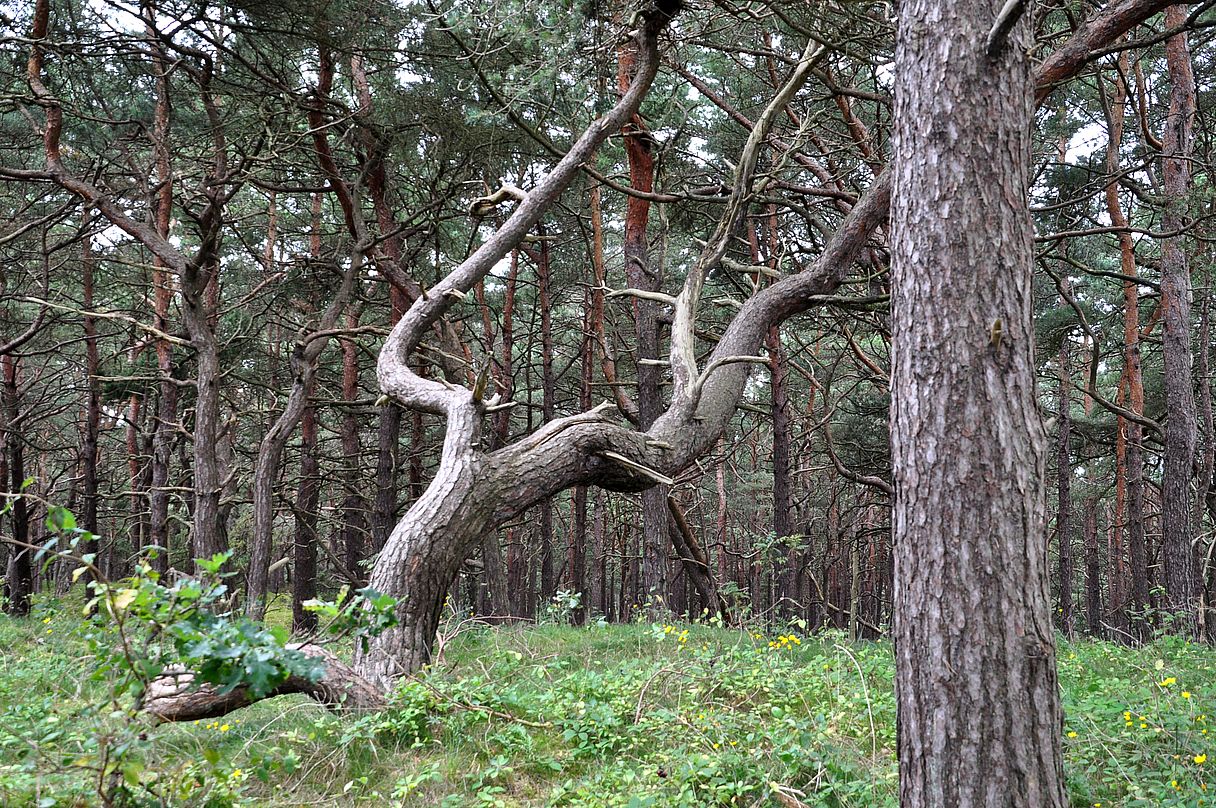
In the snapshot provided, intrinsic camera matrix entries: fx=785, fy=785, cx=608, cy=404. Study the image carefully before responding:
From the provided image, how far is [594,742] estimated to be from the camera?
14.7 feet

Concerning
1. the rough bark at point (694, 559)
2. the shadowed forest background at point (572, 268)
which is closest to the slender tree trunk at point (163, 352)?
the shadowed forest background at point (572, 268)

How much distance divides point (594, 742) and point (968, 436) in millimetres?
2754

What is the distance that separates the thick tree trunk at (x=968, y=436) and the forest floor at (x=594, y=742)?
3.34 feet

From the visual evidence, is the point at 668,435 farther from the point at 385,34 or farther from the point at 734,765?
the point at 385,34

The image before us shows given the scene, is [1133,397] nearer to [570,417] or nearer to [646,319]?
[646,319]

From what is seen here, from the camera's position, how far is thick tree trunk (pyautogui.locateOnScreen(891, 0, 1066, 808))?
2.88 meters

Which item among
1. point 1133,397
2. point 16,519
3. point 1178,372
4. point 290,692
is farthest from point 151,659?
point 1133,397

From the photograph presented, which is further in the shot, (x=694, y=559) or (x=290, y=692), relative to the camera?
(x=694, y=559)

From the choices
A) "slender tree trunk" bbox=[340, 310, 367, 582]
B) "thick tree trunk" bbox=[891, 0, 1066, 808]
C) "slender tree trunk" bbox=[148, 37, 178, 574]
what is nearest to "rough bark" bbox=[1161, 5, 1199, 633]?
"thick tree trunk" bbox=[891, 0, 1066, 808]

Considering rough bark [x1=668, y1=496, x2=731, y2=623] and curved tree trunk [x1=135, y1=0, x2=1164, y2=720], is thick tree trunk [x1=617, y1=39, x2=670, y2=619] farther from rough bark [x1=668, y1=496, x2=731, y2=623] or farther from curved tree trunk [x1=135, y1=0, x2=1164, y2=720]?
curved tree trunk [x1=135, y1=0, x2=1164, y2=720]

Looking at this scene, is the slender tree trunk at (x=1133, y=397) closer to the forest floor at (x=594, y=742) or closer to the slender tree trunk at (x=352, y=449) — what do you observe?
the forest floor at (x=594, y=742)

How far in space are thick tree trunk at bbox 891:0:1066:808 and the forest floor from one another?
1019 millimetres

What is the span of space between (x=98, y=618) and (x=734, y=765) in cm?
294

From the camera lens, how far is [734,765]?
3980mm
